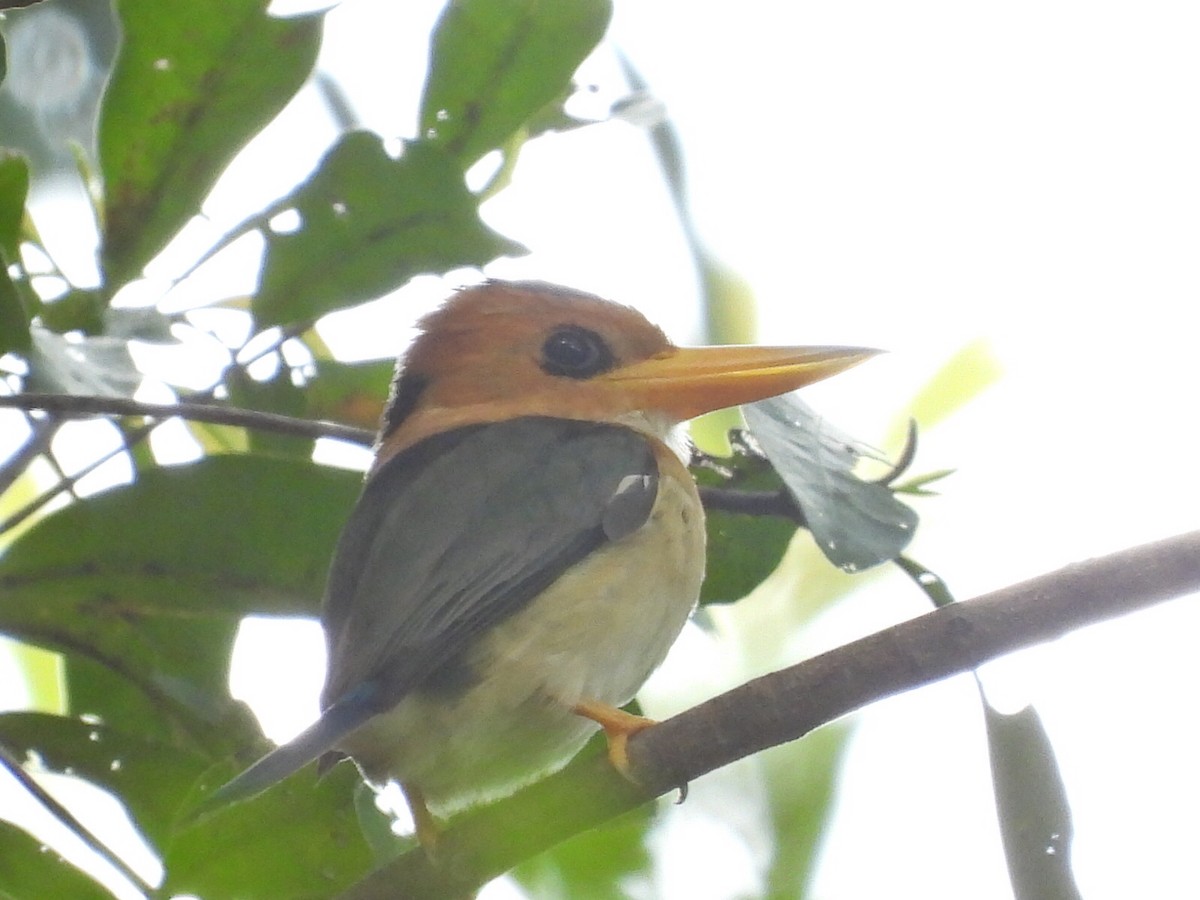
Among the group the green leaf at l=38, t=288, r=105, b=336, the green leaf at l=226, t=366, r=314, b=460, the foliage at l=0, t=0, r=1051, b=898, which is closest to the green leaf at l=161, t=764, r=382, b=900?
the foliage at l=0, t=0, r=1051, b=898

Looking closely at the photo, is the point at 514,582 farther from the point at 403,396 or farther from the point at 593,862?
the point at 403,396

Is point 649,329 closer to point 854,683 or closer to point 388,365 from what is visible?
point 388,365

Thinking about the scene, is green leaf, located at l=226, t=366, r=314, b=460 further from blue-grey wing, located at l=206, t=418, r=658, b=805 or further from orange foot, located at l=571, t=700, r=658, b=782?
orange foot, located at l=571, t=700, r=658, b=782

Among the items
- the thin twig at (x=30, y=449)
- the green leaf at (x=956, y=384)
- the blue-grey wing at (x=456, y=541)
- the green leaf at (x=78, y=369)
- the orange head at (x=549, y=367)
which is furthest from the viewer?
the green leaf at (x=956, y=384)

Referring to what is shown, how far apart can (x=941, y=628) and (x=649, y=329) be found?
3.89 feet

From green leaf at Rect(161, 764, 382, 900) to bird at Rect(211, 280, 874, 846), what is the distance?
0.08 m

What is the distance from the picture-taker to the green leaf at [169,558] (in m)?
2.07

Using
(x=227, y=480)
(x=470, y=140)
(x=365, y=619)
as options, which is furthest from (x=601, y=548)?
(x=470, y=140)

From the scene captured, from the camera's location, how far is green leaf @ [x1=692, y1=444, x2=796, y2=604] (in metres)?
2.14

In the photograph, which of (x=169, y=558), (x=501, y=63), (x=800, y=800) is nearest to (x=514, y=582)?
(x=169, y=558)

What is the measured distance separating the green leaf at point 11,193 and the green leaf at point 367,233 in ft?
1.24

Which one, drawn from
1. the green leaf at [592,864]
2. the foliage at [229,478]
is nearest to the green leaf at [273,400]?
the foliage at [229,478]

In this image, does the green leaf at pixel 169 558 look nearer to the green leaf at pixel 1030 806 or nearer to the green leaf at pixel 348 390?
the green leaf at pixel 348 390

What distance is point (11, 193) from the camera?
74.6 inches
